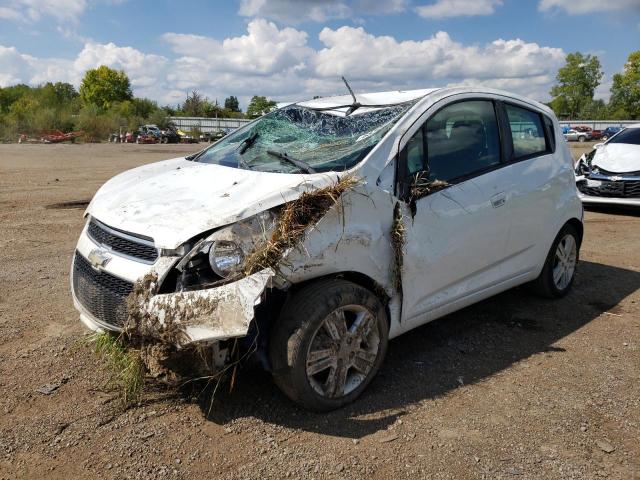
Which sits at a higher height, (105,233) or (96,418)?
(105,233)

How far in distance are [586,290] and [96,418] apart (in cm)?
464

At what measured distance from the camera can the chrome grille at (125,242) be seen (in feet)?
9.99

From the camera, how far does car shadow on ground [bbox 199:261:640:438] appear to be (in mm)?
3240

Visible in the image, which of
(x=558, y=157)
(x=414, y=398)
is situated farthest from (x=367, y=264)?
(x=558, y=157)

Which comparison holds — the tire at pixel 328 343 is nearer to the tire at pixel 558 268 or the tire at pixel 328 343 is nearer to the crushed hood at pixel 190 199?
the crushed hood at pixel 190 199

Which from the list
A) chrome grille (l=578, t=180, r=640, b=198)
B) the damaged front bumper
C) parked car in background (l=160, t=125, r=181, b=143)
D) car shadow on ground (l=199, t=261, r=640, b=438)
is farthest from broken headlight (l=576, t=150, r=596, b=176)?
parked car in background (l=160, t=125, r=181, b=143)

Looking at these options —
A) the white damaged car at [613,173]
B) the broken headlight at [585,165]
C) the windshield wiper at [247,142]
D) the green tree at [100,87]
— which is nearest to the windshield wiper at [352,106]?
the windshield wiper at [247,142]

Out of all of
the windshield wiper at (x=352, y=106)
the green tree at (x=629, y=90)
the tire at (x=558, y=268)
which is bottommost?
the tire at (x=558, y=268)

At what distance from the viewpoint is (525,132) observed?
4.73 metres

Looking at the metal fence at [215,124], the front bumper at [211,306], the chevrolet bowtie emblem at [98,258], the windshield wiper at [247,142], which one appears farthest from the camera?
the metal fence at [215,124]

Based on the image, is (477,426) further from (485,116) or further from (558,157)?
(558,157)

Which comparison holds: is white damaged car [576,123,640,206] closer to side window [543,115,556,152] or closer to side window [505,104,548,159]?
side window [543,115,556,152]

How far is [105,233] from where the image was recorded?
134 inches

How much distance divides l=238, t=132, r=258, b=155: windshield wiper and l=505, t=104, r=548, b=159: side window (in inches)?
79.6
